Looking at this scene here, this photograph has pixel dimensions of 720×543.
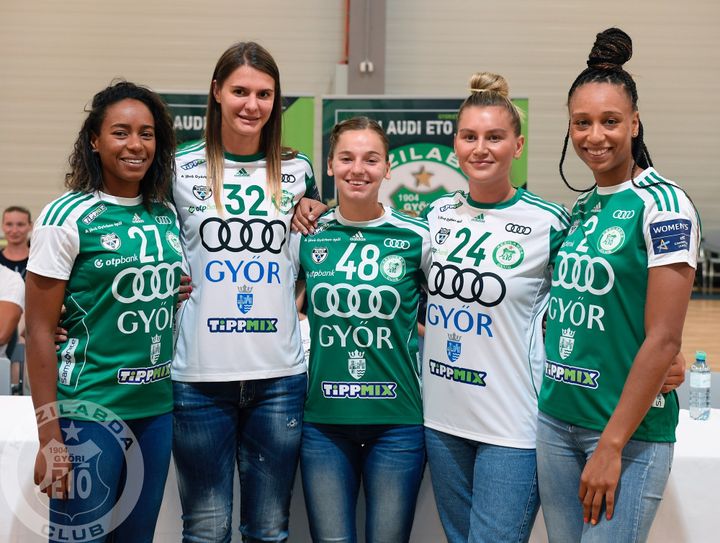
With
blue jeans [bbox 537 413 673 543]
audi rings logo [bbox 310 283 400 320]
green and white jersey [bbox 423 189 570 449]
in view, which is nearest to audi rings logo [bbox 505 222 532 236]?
green and white jersey [bbox 423 189 570 449]

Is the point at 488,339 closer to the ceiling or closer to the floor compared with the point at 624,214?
closer to the floor

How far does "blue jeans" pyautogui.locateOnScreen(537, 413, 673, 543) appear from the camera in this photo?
1783 millimetres

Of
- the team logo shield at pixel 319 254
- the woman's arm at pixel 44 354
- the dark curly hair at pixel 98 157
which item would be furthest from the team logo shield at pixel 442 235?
the woman's arm at pixel 44 354

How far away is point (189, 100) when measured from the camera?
17.3 ft

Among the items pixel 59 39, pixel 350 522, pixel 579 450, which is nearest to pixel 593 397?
pixel 579 450

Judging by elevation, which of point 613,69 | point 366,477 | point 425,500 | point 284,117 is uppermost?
point 284,117

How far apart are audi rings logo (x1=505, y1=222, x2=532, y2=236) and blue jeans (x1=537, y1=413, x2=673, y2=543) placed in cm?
47

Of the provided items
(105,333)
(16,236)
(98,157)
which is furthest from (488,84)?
(16,236)

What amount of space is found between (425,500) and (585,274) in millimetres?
956

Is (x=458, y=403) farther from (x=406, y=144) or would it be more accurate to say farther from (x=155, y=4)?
(x=155, y=4)

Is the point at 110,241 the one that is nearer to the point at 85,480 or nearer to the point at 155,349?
the point at 155,349

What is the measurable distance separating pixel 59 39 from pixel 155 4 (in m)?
1.18

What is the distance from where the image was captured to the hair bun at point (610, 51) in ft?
6.31

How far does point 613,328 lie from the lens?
1813 mm
